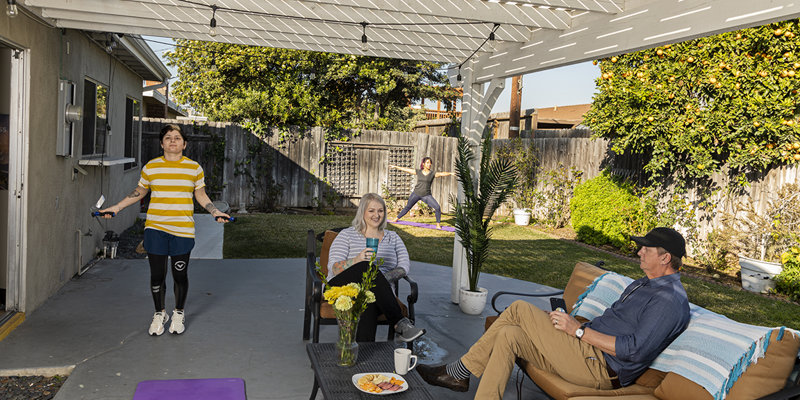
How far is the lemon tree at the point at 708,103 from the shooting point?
711cm

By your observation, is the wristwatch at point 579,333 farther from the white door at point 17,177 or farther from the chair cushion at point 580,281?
the white door at point 17,177

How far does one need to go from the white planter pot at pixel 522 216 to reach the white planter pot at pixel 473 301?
23.8 ft

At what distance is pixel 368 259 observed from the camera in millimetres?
4062

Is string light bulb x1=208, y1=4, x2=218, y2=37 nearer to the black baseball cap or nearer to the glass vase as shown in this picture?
the glass vase

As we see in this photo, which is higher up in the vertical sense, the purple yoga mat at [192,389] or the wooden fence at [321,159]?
the wooden fence at [321,159]

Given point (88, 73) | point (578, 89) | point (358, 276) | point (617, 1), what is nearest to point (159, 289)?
point (358, 276)

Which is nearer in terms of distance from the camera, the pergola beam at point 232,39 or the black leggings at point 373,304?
the black leggings at point 373,304

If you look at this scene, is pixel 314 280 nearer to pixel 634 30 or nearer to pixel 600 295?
pixel 600 295

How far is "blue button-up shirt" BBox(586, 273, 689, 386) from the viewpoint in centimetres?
287

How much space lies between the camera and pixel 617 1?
4.04 meters

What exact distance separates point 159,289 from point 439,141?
10395 millimetres

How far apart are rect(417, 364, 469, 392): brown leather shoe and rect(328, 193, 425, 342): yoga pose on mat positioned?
1.12 feet

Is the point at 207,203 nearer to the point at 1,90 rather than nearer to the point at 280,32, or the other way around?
the point at 280,32

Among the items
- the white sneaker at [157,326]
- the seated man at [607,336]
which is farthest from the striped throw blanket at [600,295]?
the white sneaker at [157,326]
